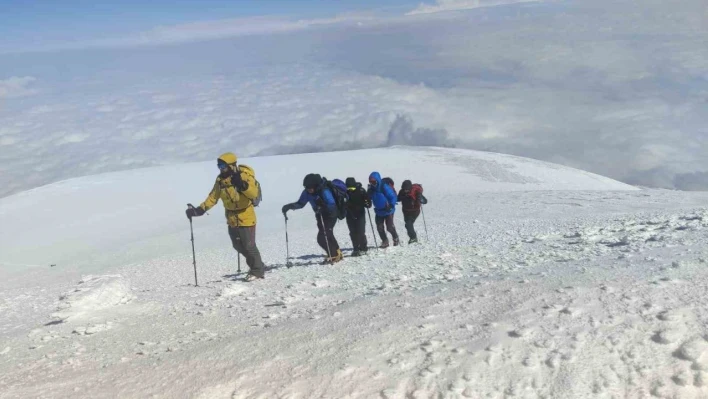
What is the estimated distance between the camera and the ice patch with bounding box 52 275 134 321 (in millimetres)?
7184

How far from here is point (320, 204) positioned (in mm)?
9844

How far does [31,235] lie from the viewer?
96.9ft

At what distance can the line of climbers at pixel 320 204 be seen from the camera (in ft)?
26.8

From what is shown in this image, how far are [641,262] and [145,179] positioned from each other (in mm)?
44767

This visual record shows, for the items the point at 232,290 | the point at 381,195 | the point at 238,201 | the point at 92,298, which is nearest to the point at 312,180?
the point at 238,201

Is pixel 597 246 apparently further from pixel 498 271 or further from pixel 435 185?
pixel 435 185

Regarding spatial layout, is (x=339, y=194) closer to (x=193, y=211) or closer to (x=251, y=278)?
Result: (x=251, y=278)

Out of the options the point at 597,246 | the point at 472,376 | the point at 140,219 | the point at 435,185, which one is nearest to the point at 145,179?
the point at 140,219

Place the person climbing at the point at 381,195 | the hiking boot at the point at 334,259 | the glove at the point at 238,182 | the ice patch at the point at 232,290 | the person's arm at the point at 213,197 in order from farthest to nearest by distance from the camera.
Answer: the person climbing at the point at 381,195 < the hiking boot at the point at 334,259 < the person's arm at the point at 213,197 < the glove at the point at 238,182 < the ice patch at the point at 232,290

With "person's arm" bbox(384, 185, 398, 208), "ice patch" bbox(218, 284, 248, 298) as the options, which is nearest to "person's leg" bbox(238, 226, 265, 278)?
"ice patch" bbox(218, 284, 248, 298)

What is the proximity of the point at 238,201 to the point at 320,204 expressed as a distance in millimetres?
1849

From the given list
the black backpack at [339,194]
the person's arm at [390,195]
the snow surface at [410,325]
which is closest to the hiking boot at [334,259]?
the snow surface at [410,325]

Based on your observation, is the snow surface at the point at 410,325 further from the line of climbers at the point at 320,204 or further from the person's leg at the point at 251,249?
the line of climbers at the point at 320,204

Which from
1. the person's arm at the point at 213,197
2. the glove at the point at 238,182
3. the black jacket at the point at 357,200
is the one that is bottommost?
the black jacket at the point at 357,200
